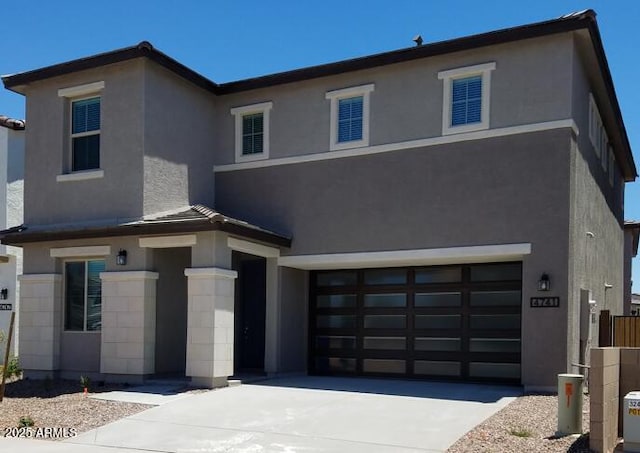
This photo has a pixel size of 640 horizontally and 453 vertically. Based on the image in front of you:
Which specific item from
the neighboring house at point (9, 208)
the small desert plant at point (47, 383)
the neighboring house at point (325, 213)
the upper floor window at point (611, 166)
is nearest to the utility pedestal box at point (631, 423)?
the neighboring house at point (325, 213)

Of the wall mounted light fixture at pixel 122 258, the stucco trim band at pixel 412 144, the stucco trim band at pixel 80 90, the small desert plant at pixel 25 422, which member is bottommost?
the small desert plant at pixel 25 422

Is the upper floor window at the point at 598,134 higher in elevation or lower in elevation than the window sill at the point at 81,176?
higher

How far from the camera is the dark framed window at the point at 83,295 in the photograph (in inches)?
632

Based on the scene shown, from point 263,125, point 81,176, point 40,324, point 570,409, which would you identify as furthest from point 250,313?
point 570,409

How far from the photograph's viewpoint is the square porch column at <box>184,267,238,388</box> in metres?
14.1

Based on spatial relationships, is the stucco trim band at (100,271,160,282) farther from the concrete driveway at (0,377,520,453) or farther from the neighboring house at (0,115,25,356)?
the neighboring house at (0,115,25,356)

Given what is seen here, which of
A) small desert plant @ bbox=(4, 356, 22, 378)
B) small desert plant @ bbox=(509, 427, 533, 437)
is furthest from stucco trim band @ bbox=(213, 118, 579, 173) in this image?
small desert plant @ bbox=(4, 356, 22, 378)

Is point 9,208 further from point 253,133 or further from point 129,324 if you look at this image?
point 253,133

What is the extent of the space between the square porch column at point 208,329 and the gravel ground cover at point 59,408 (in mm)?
1721

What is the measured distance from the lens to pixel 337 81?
1641 centimetres

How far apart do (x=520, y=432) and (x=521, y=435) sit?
0.34 feet

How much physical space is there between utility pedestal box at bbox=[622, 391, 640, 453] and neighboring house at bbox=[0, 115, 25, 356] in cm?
1685

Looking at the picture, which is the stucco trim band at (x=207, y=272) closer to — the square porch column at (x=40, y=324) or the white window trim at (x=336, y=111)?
the square porch column at (x=40, y=324)

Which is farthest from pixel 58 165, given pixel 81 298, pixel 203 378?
pixel 203 378
